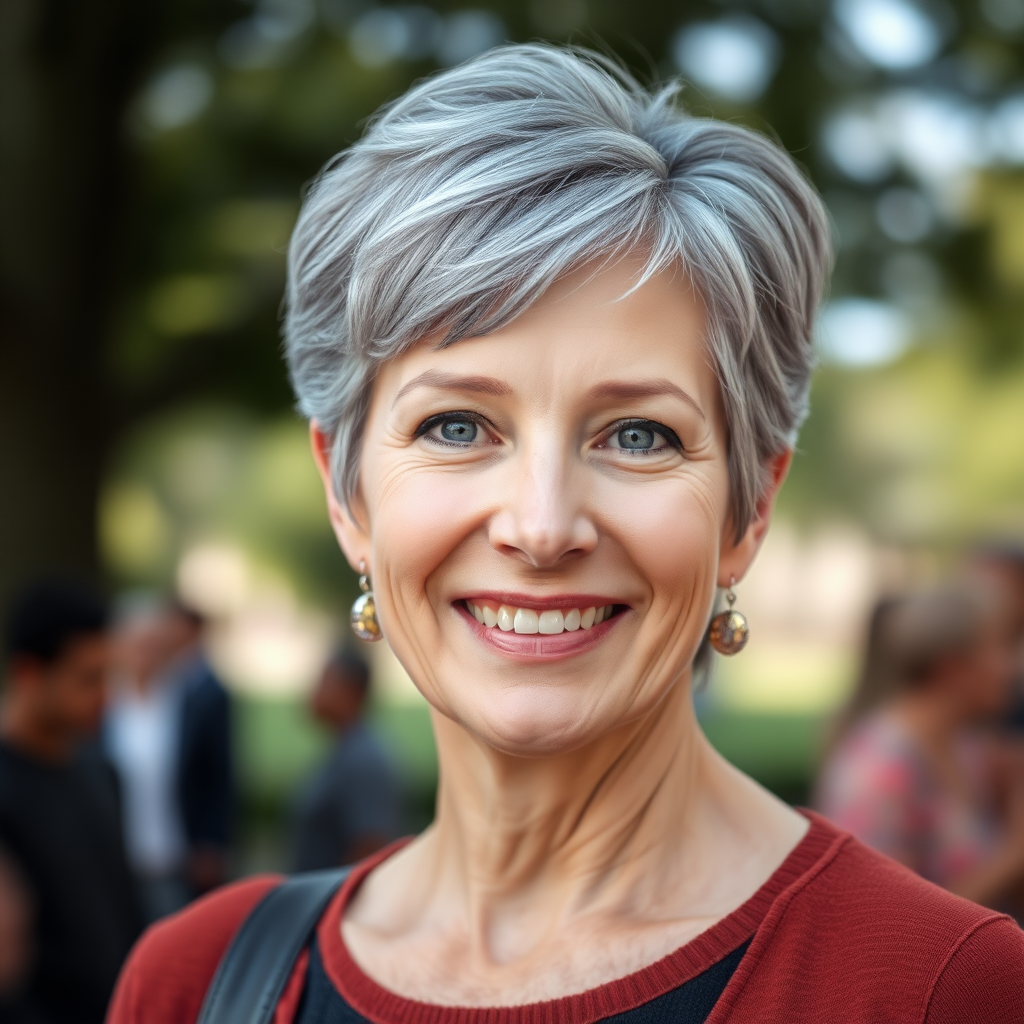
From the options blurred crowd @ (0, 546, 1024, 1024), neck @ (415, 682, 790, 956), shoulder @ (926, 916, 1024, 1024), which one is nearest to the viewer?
shoulder @ (926, 916, 1024, 1024)

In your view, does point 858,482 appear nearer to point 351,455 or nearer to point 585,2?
point 585,2

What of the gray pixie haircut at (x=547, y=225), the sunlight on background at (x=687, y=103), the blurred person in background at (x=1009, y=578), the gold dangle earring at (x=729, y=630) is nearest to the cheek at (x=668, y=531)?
the gray pixie haircut at (x=547, y=225)

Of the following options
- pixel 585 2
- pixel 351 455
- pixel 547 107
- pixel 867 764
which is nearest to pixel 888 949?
pixel 351 455

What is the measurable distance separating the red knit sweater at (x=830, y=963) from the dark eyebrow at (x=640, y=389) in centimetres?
58

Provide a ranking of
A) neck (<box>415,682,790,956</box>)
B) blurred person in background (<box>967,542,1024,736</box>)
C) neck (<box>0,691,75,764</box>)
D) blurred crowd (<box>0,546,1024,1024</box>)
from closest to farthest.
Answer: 1. neck (<box>415,682,790,956</box>)
2. blurred crowd (<box>0,546,1024,1024</box>)
3. neck (<box>0,691,75,764</box>)
4. blurred person in background (<box>967,542,1024,736</box>)

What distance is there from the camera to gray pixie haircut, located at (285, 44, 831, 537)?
61.8 inches

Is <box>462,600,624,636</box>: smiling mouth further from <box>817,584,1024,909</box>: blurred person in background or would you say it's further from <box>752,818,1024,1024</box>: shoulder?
<box>817,584,1024,909</box>: blurred person in background

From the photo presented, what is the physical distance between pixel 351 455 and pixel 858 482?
26639 mm

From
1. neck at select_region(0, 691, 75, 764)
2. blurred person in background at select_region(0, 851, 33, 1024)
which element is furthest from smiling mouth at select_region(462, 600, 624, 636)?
neck at select_region(0, 691, 75, 764)

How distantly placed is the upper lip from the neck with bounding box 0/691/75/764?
313cm

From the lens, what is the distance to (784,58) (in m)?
9.07

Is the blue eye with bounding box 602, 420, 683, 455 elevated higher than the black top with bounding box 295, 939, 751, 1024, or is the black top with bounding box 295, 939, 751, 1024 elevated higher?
the blue eye with bounding box 602, 420, 683, 455

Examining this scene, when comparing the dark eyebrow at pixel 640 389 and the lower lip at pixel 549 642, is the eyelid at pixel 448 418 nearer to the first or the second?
the dark eyebrow at pixel 640 389

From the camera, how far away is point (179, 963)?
1905mm
